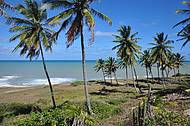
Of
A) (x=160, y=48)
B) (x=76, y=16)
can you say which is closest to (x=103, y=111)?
(x=76, y=16)

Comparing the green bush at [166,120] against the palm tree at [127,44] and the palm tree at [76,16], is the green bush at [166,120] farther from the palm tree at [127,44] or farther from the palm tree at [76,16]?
the palm tree at [127,44]

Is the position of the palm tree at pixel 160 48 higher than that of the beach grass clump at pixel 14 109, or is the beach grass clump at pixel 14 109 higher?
the palm tree at pixel 160 48

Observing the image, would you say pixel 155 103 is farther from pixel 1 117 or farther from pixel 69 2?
pixel 1 117

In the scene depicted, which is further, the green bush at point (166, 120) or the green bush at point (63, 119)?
the green bush at point (166, 120)

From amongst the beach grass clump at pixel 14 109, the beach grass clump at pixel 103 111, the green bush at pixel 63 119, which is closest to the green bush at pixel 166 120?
the green bush at pixel 63 119

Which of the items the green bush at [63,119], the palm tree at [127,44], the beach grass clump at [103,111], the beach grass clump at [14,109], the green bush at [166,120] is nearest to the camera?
the green bush at [63,119]

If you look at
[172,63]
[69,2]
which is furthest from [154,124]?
[172,63]

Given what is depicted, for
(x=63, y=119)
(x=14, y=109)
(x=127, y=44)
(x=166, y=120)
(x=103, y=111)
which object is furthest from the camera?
(x=127, y=44)

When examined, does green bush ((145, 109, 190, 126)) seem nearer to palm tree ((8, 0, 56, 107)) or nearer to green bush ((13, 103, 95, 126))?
green bush ((13, 103, 95, 126))

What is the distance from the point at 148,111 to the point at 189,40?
22460 mm

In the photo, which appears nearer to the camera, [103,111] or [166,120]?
[166,120]

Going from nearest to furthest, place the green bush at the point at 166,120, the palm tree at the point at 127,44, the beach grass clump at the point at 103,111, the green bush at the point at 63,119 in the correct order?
the green bush at the point at 63,119
the green bush at the point at 166,120
the beach grass clump at the point at 103,111
the palm tree at the point at 127,44

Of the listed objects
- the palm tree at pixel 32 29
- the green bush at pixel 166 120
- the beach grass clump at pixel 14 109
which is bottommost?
the beach grass clump at pixel 14 109

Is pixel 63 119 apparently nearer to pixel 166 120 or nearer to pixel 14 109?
pixel 166 120
